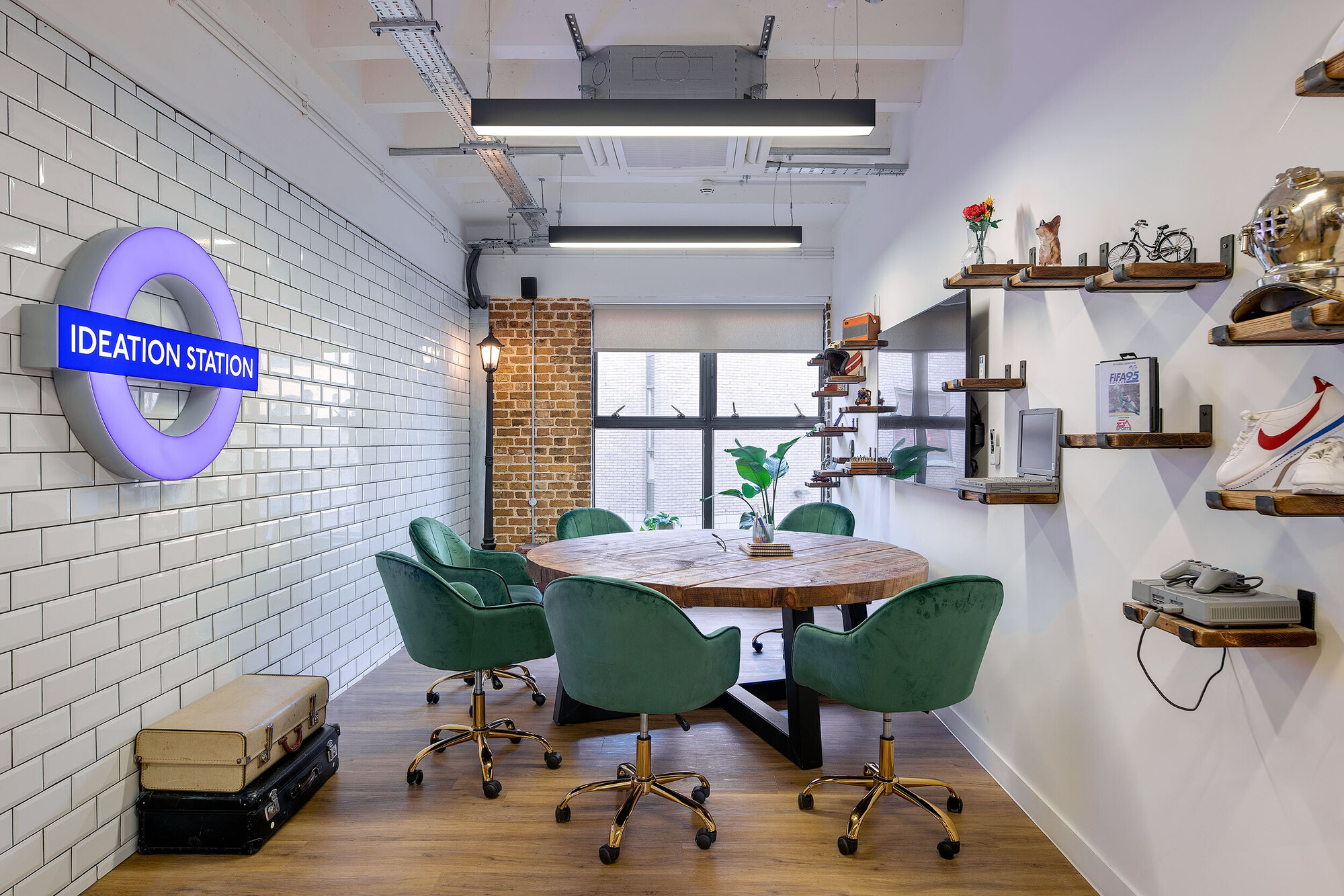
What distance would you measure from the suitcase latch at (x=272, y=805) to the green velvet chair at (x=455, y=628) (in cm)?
49

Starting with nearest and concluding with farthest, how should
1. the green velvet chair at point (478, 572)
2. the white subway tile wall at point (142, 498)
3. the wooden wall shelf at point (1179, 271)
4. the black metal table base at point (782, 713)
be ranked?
the wooden wall shelf at point (1179, 271) → the white subway tile wall at point (142, 498) → the black metal table base at point (782, 713) → the green velvet chair at point (478, 572)

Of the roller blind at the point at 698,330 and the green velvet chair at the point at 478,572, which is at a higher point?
the roller blind at the point at 698,330

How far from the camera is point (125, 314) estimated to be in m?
2.33

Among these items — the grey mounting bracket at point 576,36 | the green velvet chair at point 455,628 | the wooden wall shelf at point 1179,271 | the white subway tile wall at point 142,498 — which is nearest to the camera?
the wooden wall shelf at point 1179,271

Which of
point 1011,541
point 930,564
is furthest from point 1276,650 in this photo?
point 930,564

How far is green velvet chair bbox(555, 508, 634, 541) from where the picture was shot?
15.2 feet

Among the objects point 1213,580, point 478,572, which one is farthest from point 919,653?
point 478,572

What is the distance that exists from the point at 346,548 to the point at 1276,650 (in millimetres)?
3992

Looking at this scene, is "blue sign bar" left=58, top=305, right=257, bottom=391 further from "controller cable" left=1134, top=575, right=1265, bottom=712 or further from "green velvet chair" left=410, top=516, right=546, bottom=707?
"controller cable" left=1134, top=575, right=1265, bottom=712

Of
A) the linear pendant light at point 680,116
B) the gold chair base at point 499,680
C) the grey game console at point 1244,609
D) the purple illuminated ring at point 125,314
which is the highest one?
the linear pendant light at point 680,116

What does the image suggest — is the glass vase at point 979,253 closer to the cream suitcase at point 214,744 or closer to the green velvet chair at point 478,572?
the green velvet chair at point 478,572

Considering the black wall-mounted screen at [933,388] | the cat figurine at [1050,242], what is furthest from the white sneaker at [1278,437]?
the black wall-mounted screen at [933,388]

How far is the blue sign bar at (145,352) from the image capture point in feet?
6.87

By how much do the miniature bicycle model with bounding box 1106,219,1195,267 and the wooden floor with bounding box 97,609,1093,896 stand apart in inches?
75.3
